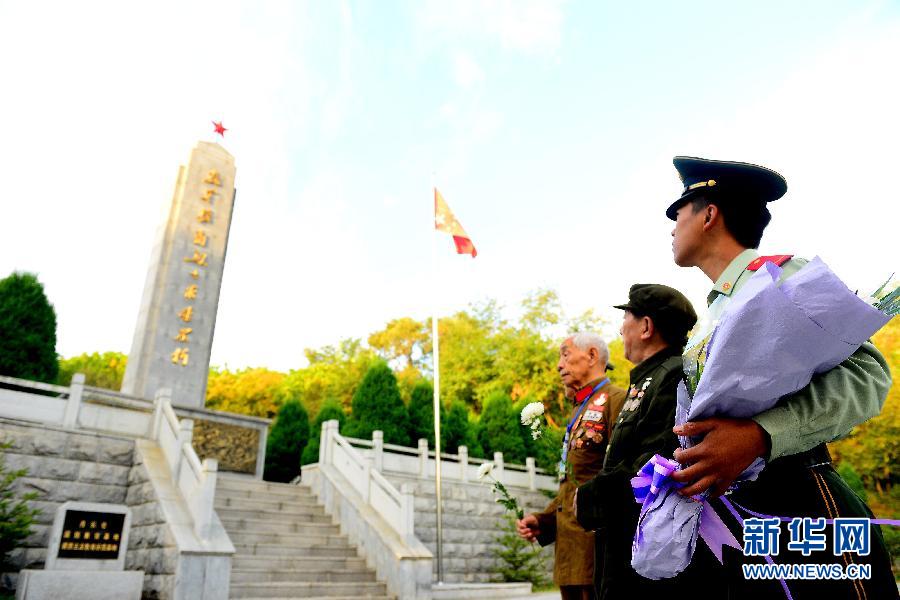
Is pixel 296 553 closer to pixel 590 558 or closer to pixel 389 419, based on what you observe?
pixel 389 419

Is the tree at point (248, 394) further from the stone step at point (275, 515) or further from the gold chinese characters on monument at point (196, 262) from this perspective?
the stone step at point (275, 515)

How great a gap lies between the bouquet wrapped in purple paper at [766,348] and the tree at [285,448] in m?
17.1

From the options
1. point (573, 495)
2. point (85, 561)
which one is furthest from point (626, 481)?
point (85, 561)

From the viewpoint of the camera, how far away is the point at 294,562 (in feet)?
30.3

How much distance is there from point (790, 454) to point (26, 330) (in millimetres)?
15205

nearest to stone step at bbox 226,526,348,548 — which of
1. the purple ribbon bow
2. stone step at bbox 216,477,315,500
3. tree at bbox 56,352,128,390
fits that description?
stone step at bbox 216,477,315,500

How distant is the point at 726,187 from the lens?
167cm

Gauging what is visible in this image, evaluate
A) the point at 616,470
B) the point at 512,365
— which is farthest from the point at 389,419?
the point at 616,470

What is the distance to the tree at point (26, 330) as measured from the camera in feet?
40.3

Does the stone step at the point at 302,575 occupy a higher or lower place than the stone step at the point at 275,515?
lower

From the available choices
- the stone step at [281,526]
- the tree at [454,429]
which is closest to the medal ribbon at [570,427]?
the stone step at [281,526]

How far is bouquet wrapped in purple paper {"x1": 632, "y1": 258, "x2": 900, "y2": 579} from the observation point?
110 cm

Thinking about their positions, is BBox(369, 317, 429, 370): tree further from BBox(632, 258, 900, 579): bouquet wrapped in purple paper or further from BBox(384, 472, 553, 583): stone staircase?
Answer: BBox(632, 258, 900, 579): bouquet wrapped in purple paper

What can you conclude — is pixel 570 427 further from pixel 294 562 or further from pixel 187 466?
pixel 187 466
